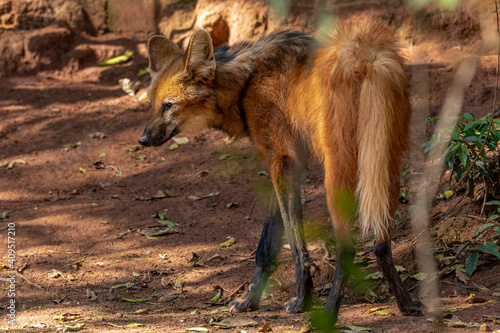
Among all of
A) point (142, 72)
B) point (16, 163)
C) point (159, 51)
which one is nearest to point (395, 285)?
point (159, 51)

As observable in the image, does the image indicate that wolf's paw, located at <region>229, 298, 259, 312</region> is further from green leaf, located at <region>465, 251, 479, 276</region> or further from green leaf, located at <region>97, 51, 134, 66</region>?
green leaf, located at <region>97, 51, 134, 66</region>

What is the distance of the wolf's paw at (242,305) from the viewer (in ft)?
12.2

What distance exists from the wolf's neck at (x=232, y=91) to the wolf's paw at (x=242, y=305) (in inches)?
46.8

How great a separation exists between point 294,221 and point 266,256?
0.41m

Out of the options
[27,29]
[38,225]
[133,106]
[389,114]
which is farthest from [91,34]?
[389,114]

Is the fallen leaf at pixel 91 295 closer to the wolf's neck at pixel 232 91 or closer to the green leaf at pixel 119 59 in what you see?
the wolf's neck at pixel 232 91

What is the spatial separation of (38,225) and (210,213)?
165 cm

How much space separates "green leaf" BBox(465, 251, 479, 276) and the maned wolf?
0.49 meters

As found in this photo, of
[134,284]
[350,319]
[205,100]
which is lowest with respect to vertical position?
[134,284]

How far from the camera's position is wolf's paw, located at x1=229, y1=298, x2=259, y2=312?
3713 millimetres

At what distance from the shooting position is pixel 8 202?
18.5ft

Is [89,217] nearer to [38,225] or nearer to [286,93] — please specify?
[38,225]

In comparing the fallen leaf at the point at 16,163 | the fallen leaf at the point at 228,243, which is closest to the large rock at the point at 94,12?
the fallen leaf at the point at 16,163

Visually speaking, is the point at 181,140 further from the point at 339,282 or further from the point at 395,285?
the point at 395,285
